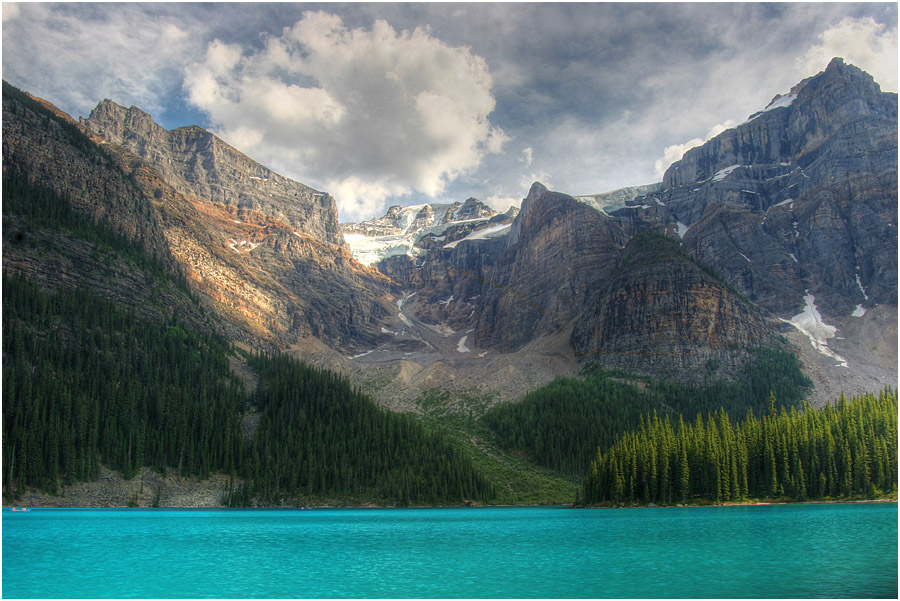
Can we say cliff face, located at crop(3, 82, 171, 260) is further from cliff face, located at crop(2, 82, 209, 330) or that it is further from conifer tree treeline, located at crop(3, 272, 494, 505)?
conifer tree treeline, located at crop(3, 272, 494, 505)

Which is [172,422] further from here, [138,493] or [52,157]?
[52,157]

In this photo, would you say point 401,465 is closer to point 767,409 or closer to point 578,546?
point 578,546

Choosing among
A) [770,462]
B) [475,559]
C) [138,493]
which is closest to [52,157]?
[138,493]

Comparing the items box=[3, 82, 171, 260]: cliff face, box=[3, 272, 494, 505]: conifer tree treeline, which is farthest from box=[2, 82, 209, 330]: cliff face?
box=[3, 272, 494, 505]: conifer tree treeline

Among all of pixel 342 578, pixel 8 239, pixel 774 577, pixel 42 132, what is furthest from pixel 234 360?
pixel 774 577

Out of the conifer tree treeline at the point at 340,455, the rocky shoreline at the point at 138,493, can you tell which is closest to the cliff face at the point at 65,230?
the conifer tree treeline at the point at 340,455
